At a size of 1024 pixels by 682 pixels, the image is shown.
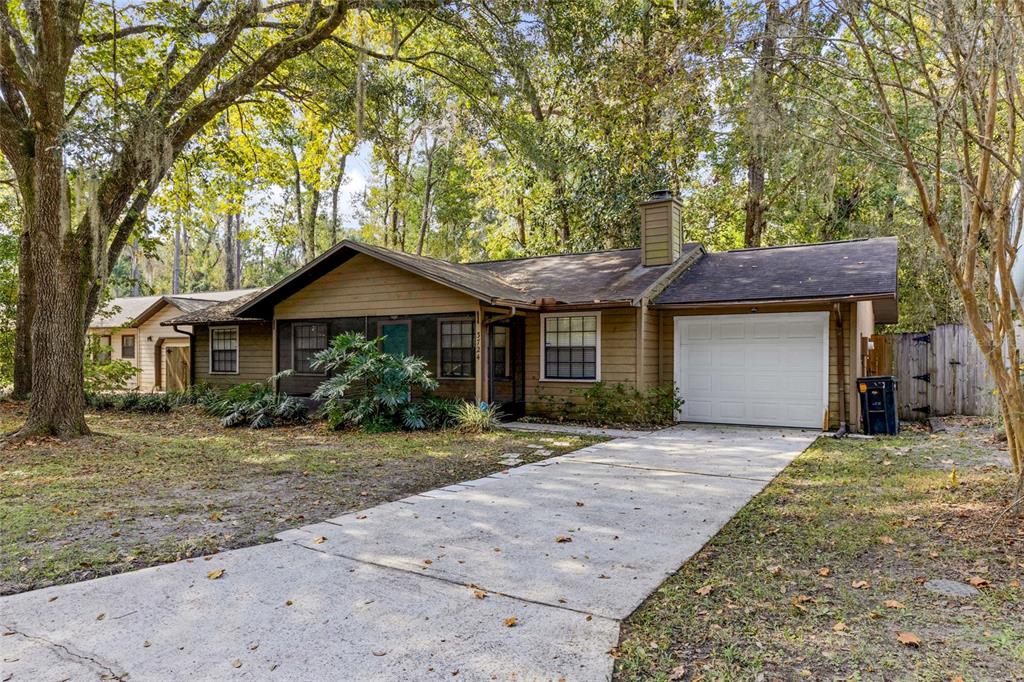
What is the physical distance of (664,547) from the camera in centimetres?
420

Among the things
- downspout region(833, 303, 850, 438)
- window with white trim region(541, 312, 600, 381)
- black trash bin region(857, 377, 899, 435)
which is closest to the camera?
black trash bin region(857, 377, 899, 435)

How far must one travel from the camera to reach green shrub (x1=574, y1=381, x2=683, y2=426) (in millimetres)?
10672

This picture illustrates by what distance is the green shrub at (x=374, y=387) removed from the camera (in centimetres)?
1027

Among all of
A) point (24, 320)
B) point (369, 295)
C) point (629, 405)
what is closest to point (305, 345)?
point (369, 295)

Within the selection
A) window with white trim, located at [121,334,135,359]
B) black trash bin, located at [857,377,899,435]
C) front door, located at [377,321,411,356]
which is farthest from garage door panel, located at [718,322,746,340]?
window with white trim, located at [121,334,135,359]

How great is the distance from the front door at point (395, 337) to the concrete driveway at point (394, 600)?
692 cm

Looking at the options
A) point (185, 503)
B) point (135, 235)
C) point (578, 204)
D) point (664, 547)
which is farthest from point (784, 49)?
point (578, 204)

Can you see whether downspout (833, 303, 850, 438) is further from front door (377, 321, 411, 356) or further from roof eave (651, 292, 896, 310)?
front door (377, 321, 411, 356)

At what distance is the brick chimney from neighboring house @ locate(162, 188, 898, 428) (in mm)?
27

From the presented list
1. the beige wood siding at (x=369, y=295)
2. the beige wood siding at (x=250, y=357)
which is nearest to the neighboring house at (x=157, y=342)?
the beige wood siding at (x=250, y=357)

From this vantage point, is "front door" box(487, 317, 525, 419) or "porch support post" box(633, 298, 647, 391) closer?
"porch support post" box(633, 298, 647, 391)

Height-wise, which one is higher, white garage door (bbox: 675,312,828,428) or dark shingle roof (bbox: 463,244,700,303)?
dark shingle roof (bbox: 463,244,700,303)

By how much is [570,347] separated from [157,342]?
14806 mm

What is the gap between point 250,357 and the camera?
52.3 ft
